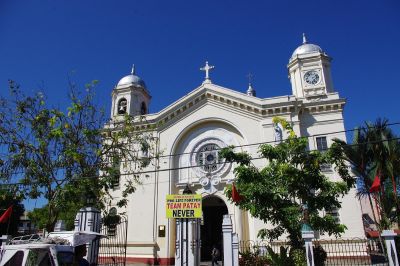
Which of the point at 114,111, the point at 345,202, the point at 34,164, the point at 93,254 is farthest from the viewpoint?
the point at 114,111

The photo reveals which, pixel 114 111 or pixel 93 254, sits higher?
pixel 114 111

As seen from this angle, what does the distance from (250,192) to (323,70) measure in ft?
47.9

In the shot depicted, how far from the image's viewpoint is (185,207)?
12898 mm

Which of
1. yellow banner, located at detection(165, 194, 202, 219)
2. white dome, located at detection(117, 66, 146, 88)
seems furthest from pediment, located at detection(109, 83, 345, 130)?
yellow banner, located at detection(165, 194, 202, 219)

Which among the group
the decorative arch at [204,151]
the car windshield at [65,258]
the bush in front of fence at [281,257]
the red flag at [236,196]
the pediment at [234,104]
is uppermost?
the pediment at [234,104]

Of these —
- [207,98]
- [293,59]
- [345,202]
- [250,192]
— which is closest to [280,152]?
[250,192]

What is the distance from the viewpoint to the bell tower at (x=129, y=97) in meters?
27.5

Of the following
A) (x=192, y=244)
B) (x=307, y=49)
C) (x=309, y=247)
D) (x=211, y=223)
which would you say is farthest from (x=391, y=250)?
(x=307, y=49)

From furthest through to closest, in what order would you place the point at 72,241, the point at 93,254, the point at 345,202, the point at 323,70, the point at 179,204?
the point at 323,70, the point at 345,202, the point at 93,254, the point at 179,204, the point at 72,241

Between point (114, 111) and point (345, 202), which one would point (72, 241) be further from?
point (114, 111)

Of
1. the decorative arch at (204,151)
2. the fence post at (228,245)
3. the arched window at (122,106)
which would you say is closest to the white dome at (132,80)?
the arched window at (122,106)

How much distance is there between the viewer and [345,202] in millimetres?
20281

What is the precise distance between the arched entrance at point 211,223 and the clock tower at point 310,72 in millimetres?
9909

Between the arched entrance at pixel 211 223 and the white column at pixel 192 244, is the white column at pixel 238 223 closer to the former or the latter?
the arched entrance at pixel 211 223
